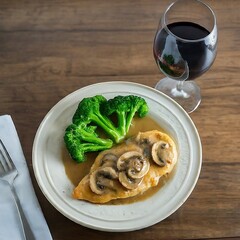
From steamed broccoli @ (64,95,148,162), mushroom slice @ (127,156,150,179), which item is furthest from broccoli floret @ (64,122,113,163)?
mushroom slice @ (127,156,150,179)

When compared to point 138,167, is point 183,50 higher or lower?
higher

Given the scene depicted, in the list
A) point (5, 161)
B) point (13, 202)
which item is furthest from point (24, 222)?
point (5, 161)

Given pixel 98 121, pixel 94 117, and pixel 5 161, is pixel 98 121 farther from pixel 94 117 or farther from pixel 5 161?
pixel 5 161

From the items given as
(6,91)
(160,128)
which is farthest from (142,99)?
(6,91)

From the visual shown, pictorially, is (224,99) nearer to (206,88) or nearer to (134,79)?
(206,88)

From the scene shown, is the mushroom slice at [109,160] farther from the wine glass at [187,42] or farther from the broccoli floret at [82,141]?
the wine glass at [187,42]

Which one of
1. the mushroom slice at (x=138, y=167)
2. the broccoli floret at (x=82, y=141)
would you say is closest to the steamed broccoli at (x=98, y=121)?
the broccoli floret at (x=82, y=141)

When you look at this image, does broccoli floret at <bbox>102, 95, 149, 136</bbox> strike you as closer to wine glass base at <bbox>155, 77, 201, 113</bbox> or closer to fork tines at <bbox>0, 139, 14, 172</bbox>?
wine glass base at <bbox>155, 77, 201, 113</bbox>
